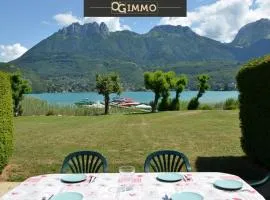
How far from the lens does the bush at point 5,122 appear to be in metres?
6.74

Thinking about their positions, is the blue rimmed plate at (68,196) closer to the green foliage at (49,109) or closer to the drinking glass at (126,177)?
the drinking glass at (126,177)

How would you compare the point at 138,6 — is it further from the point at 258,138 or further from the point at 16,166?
the point at 16,166

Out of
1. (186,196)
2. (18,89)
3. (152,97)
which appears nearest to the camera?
(186,196)

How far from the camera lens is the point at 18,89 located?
25.2m

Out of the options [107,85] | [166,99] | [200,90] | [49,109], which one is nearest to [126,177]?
[166,99]

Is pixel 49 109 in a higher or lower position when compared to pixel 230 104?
lower

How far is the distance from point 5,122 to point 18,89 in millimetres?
19206

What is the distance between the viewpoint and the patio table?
296cm

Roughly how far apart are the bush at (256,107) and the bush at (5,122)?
4650 millimetres

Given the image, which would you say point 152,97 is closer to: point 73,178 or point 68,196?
point 73,178

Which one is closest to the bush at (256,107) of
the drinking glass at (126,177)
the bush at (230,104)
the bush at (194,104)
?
the drinking glass at (126,177)

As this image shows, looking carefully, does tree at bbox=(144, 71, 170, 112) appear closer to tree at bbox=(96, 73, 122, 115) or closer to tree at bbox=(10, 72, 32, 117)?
tree at bbox=(96, 73, 122, 115)

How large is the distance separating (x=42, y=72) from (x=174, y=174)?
12729 centimetres

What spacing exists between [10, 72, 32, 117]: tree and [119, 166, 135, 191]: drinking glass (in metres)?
23.0
